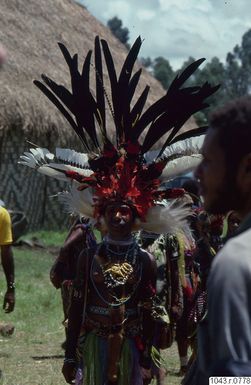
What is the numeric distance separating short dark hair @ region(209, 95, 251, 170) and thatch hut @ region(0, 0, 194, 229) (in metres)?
12.6

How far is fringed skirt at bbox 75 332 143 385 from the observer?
4555 mm

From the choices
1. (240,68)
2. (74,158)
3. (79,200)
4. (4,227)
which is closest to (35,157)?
(74,158)

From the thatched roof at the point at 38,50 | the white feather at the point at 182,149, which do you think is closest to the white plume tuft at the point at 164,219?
the white feather at the point at 182,149

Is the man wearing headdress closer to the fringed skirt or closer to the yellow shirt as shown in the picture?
the fringed skirt

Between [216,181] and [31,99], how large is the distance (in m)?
14.5

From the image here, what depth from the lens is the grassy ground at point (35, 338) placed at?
7051mm

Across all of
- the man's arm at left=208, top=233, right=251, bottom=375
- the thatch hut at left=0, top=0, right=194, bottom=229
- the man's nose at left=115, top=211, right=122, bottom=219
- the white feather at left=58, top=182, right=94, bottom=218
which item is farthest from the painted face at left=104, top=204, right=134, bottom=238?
the thatch hut at left=0, top=0, right=194, bottom=229

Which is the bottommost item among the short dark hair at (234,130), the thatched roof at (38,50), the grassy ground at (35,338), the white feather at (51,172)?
the grassy ground at (35,338)

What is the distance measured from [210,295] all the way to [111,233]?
8.70ft

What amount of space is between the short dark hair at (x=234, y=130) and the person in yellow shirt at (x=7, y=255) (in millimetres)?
4509

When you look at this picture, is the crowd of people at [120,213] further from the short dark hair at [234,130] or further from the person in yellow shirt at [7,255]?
the short dark hair at [234,130]

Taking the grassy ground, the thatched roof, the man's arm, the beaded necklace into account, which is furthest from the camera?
the thatched roof

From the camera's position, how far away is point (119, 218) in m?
4.62

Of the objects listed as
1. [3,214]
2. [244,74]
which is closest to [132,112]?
[3,214]
